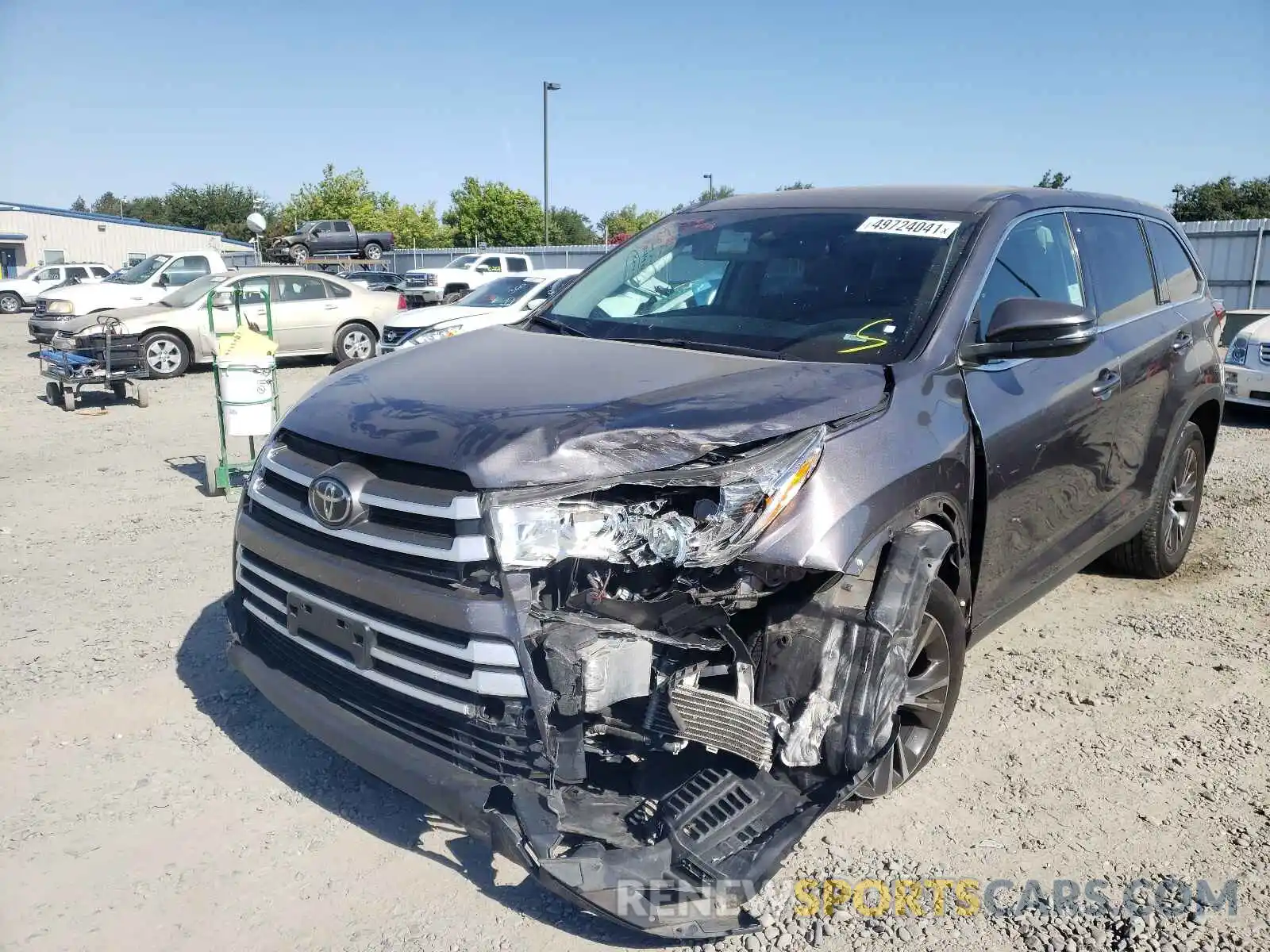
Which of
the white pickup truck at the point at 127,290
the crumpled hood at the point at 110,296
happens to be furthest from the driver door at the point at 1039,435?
the crumpled hood at the point at 110,296

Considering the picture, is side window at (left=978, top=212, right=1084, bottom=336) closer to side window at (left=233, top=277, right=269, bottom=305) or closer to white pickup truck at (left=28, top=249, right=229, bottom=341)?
side window at (left=233, top=277, right=269, bottom=305)

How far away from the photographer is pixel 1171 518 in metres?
5.22

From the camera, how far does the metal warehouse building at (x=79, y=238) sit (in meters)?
51.0

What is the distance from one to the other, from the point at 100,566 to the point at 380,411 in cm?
374

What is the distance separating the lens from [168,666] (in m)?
4.27

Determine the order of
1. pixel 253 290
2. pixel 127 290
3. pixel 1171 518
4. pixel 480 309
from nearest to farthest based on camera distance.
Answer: pixel 1171 518 < pixel 480 309 < pixel 253 290 < pixel 127 290

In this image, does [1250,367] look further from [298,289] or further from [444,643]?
[298,289]

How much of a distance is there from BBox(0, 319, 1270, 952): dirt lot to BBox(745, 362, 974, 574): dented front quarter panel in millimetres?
997

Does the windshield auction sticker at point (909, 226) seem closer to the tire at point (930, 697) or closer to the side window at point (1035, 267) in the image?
the side window at point (1035, 267)

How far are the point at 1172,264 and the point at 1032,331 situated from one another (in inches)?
94.7

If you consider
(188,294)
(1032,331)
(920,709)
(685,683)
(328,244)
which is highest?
(328,244)

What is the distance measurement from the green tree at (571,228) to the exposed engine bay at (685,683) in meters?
67.5

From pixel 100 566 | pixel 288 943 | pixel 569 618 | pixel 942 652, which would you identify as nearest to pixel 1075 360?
pixel 942 652

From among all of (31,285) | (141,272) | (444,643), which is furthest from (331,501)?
(31,285)
